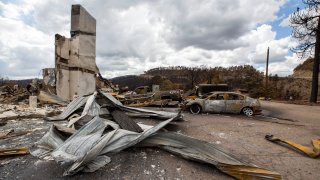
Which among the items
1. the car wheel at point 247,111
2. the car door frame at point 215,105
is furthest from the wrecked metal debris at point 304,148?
the car door frame at point 215,105

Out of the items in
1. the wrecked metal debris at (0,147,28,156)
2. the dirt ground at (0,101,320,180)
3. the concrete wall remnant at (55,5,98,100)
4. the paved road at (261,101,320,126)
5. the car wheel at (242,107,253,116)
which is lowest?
the dirt ground at (0,101,320,180)

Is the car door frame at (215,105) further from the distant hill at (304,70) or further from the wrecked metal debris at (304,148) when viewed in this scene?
the distant hill at (304,70)

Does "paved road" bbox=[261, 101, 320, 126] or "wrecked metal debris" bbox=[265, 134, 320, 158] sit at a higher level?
"paved road" bbox=[261, 101, 320, 126]

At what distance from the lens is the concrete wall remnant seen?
50.0ft

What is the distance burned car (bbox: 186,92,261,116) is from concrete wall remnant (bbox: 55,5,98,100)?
6.74 meters

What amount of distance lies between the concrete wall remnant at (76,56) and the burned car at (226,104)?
6744 millimetres

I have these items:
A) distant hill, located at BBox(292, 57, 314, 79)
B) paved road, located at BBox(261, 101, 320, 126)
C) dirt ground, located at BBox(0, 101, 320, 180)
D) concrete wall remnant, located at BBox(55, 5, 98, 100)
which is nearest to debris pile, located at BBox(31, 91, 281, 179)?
dirt ground, located at BBox(0, 101, 320, 180)

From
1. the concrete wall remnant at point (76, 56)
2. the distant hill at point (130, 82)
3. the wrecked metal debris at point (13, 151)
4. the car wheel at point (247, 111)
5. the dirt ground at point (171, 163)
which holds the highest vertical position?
the concrete wall remnant at point (76, 56)

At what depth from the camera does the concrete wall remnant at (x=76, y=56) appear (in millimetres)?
15234

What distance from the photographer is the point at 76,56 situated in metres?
15.8

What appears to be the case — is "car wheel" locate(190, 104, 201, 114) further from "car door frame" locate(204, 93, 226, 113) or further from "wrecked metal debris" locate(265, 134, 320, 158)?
"wrecked metal debris" locate(265, 134, 320, 158)

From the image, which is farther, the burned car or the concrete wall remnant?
the concrete wall remnant

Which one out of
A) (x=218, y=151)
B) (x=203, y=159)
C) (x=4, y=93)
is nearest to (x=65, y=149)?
(x=203, y=159)

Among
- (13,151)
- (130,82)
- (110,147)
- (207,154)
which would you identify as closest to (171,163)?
(207,154)
